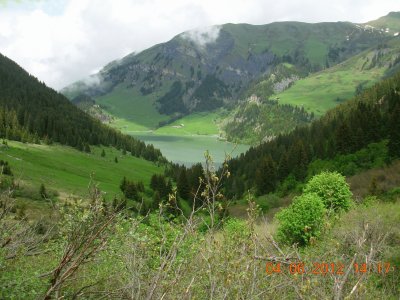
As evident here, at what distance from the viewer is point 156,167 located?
16325 cm

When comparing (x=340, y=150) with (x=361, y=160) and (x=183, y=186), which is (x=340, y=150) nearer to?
(x=361, y=160)

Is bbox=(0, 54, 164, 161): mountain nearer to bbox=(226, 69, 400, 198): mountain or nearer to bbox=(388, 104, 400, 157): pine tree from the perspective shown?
bbox=(226, 69, 400, 198): mountain

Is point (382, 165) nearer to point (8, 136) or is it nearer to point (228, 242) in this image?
point (228, 242)

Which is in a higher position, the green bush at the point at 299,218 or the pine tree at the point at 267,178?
the green bush at the point at 299,218

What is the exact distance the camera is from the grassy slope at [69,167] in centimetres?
Result: 9048

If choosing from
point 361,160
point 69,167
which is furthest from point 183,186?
point 361,160

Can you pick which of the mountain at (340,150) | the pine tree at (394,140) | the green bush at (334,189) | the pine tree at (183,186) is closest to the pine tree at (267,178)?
the mountain at (340,150)

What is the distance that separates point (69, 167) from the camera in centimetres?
11388

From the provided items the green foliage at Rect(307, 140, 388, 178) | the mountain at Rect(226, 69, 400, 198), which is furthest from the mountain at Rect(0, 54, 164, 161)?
the green foliage at Rect(307, 140, 388, 178)

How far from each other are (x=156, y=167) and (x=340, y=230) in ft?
464

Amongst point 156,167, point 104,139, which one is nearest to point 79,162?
point 156,167

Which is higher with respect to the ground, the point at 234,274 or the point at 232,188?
the point at 234,274
